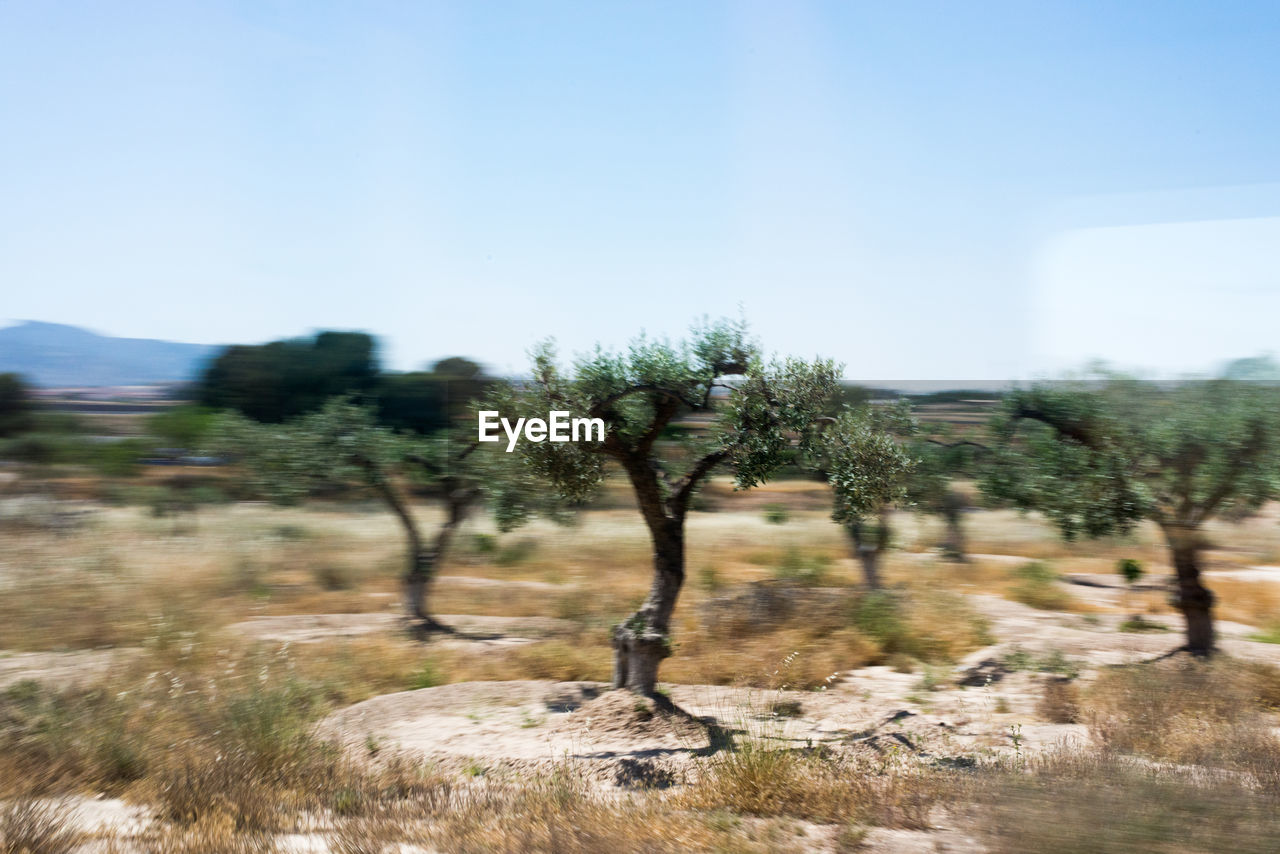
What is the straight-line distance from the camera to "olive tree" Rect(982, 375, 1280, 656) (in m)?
11.1

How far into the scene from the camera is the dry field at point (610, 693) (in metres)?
5.23

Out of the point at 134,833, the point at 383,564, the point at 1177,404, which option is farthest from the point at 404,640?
the point at 1177,404

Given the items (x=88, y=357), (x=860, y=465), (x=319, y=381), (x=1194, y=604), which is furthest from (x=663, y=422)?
(x=88, y=357)

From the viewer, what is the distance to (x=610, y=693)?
34.2ft

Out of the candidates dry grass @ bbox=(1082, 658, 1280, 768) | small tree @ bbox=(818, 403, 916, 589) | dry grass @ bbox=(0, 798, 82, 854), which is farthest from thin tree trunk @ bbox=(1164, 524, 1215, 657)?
dry grass @ bbox=(0, 798, 82, 854)

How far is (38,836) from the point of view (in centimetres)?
501

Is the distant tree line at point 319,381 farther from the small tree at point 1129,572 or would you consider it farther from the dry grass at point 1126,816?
the dry grass at point 1126,816

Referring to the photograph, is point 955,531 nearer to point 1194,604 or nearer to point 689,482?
point 1194,604

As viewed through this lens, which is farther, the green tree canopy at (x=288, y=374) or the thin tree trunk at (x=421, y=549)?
the green tree canopy at (x=288, y=374)

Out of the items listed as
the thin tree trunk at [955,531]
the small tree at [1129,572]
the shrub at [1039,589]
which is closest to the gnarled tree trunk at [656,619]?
the thin tree trunk at [955,531]

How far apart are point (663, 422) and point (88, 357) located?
23.4 m

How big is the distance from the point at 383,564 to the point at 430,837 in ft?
52.9

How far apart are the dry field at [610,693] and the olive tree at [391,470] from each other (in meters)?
1.84

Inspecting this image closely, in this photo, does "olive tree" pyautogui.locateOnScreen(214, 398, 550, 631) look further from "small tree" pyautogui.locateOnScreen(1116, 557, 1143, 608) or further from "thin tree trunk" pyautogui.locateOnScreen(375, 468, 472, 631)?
"small tree" pyautogui.locateOnScreen(1116, 557, 1143, 608)
